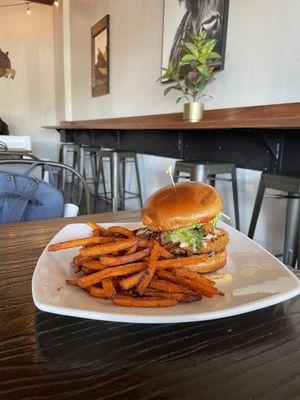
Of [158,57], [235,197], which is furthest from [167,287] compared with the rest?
[158,57]

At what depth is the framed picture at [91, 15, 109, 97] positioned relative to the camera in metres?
5.75

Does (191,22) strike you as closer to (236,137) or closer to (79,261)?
(236,137)

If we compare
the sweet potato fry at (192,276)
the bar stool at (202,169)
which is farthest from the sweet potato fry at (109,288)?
the bar stool at (202,169)

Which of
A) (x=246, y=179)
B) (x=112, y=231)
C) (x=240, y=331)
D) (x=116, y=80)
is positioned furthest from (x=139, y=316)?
(x=116, y=80)

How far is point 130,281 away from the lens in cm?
56

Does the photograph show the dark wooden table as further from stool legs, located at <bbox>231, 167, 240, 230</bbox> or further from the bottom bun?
stool legs, located at <bbox>231, 167, 240, 230</bbox>

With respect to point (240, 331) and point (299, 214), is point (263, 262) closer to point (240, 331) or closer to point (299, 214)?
point (240, 331)

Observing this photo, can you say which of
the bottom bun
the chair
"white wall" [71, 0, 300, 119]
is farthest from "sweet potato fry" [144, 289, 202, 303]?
the chair

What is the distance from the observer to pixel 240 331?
54cm

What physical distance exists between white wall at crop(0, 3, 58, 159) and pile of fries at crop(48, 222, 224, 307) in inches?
342

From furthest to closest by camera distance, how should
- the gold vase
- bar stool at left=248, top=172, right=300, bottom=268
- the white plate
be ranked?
the gold vase, bar stool at left=248, top=172, right=300, bottom=268, the white plate

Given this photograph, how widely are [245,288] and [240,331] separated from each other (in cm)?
11

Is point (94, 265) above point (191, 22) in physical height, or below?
below

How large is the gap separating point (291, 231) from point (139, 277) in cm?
177
